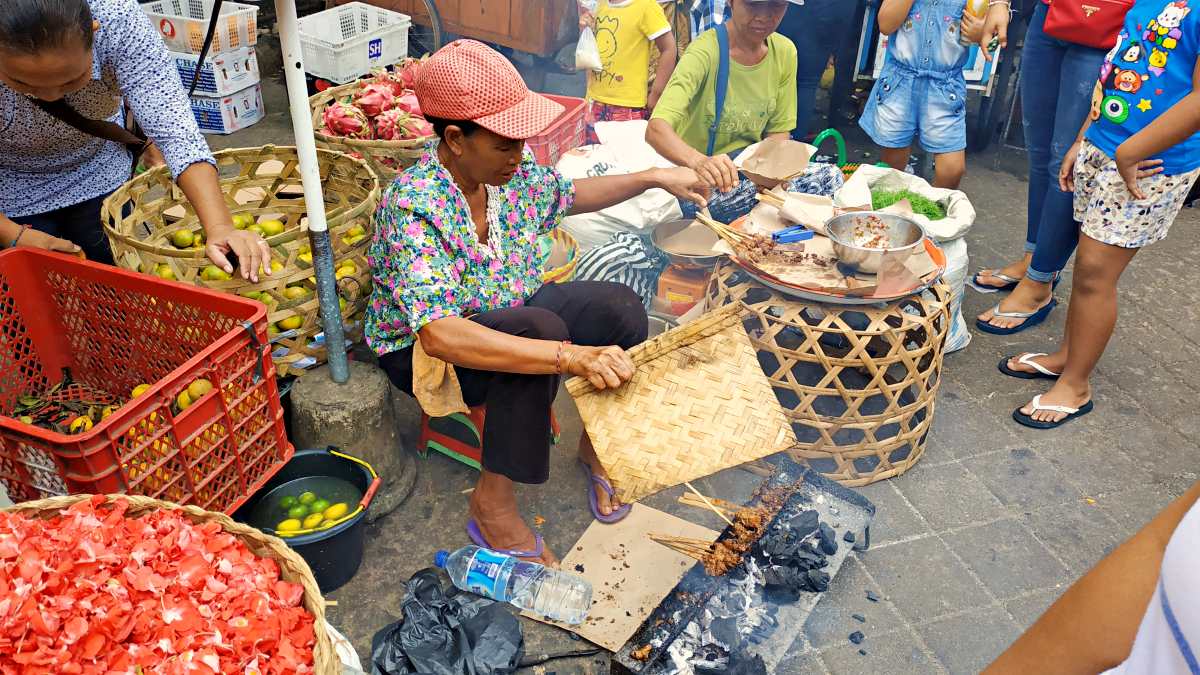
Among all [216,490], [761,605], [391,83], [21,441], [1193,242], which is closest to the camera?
[21,441]

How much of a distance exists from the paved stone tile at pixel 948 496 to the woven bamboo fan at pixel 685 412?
111 cm

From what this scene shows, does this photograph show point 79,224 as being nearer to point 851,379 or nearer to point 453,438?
point 453,438

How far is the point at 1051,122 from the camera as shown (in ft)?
15.5

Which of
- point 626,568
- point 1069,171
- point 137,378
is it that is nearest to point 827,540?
point 626,568

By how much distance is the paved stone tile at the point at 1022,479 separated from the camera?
361 cm

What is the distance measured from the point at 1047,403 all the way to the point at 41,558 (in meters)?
3.95

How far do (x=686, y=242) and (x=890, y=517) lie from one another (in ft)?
5.76

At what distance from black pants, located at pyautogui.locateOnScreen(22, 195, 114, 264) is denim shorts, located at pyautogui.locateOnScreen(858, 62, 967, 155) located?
412cm

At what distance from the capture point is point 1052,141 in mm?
4559

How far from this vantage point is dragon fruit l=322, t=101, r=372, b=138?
4.11 meters

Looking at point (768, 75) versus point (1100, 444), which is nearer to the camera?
point (1100, 444)

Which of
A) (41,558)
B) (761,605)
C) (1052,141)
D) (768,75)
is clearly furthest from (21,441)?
(1052,141)

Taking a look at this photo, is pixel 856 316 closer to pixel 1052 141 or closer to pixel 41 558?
pixel 1052 141

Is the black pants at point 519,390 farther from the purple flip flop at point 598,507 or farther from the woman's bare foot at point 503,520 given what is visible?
the purple flip flop at point 598,507
